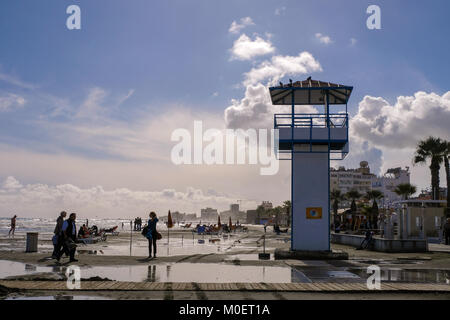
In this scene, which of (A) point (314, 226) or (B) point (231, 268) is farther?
(A) point (314, 226)

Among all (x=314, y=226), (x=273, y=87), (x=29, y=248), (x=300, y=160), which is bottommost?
(x=29, y=248)

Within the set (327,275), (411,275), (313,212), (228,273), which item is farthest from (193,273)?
(313,212)

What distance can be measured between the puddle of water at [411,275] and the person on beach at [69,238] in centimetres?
976

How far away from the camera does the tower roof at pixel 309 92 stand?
66.3 feet

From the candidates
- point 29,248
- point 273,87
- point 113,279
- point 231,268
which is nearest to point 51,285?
point 113,279

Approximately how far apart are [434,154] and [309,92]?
123 ft

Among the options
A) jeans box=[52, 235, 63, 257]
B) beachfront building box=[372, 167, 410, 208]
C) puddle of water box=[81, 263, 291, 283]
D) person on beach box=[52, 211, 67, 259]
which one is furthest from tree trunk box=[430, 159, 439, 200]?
beachfront building box=[372, 167, 410, 208]

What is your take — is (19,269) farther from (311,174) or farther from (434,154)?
(434,154)

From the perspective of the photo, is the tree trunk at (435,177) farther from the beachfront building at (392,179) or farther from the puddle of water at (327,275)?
the beachfront building at (392,179)

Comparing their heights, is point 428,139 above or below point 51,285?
above

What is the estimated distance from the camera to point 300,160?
19703mm
